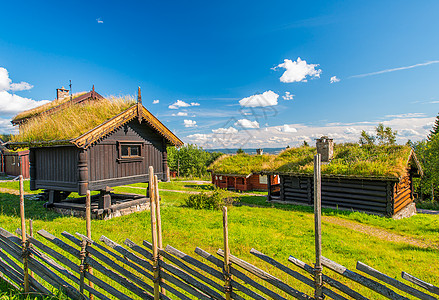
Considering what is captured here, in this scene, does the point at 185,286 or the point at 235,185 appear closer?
the point at 185,286

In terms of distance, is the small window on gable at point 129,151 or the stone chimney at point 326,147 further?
the stone chimney at point 326,147

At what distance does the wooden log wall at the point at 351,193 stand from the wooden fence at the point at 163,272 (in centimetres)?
1172

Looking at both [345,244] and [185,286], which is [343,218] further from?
[185,286]

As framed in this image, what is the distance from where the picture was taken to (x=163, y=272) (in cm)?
386

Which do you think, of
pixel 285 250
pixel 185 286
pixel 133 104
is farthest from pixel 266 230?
pixel 133 104

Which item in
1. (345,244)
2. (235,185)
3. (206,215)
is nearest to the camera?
(345,244)

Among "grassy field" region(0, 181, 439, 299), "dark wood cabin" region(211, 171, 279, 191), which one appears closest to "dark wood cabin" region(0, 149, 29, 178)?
"grassy field" region(0, 181, 439, 299)

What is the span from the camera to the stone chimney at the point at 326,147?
18234mm

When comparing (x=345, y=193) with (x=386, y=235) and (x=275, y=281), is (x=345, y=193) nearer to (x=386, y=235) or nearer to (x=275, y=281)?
(x=386, y=235)

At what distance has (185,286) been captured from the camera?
3.69m

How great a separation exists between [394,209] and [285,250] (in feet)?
35.5

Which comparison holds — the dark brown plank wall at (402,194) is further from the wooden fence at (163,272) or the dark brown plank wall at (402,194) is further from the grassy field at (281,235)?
the wooden fence at (163,272)

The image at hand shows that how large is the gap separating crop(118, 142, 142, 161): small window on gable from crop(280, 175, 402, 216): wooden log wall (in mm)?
11070

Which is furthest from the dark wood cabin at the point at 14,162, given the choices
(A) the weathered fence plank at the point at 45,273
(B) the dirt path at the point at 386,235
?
(B) the dirt path at the point at 386,235
